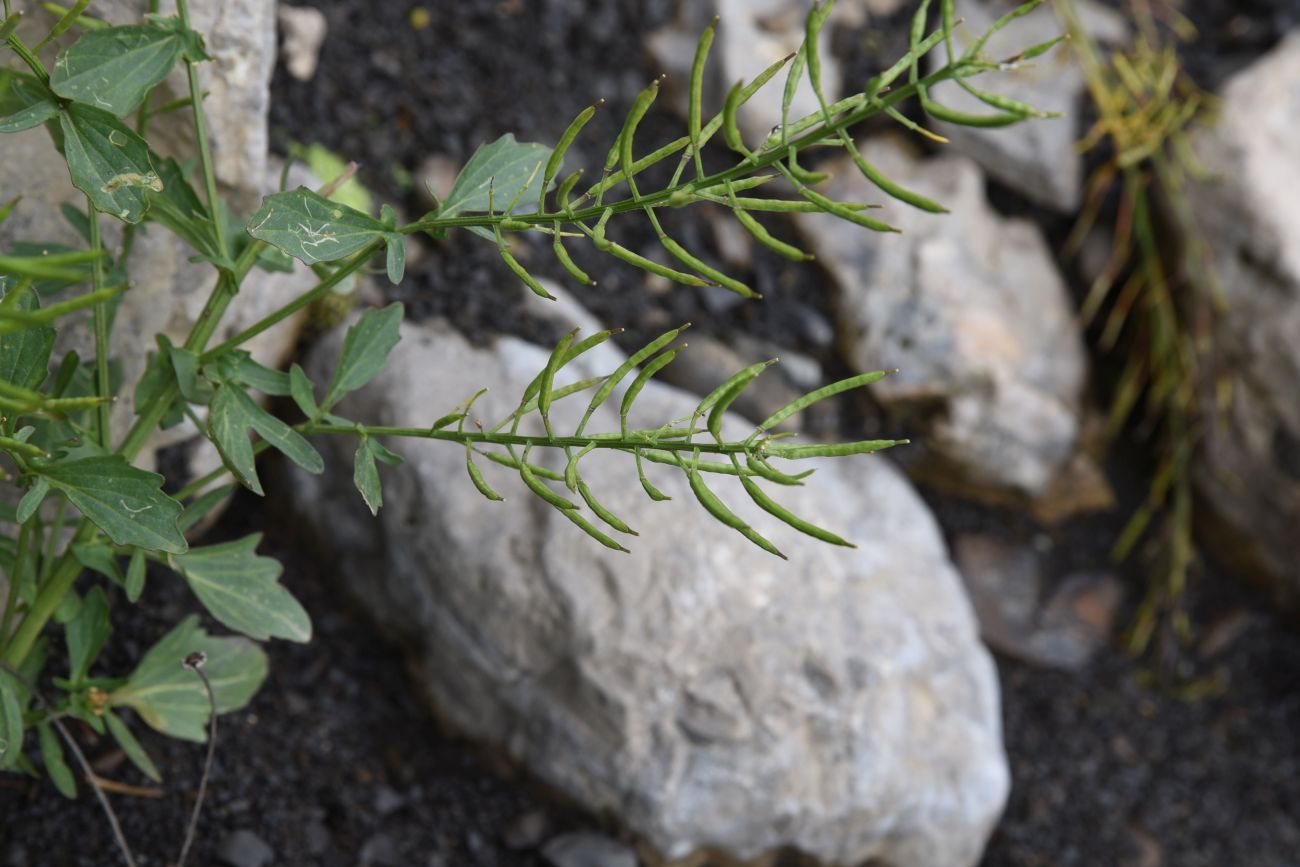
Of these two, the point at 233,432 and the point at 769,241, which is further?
the point at 233,432

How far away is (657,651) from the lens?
1.78 metres

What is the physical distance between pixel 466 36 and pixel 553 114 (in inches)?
8.9

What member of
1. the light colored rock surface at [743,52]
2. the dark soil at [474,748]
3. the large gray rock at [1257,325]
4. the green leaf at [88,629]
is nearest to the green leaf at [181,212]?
the green leaf at [88,629]

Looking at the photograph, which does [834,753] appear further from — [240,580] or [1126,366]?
[1126,366]

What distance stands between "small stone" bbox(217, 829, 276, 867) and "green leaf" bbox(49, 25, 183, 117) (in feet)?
3.25

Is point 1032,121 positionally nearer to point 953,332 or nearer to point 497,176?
point 953,332

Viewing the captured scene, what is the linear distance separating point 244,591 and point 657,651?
26.8 inches

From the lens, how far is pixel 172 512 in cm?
104

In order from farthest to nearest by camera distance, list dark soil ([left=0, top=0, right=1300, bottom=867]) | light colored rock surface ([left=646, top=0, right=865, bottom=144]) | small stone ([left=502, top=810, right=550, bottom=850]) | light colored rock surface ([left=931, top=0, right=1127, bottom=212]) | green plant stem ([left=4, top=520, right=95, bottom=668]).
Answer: light colored rock surface ([left=931, top=0, right=1127, bottom=212]), light colored rock surface ([left=646, top=0, right=865, bottom=144]), small stone ([left=502, top=810, right=550, bottom=850]), dark soil ([left=0, top=0, right=1300, bottom=867]), green plant stem ([left=4, top=520, right=95, bottom=668])

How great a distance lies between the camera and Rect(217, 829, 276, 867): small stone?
5.27ft

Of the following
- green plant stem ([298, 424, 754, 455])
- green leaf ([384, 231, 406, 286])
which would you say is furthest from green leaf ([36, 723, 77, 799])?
green leaf ([384, 231, 406, 286])

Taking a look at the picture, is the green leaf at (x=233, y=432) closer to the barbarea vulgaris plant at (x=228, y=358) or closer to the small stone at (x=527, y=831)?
the barbarea vulgaris plant at (x=228, y=358)

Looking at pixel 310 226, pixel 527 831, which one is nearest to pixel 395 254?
pixel 310 226

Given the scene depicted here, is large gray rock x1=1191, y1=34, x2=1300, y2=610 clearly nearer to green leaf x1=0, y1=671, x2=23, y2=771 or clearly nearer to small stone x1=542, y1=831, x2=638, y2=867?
small stone x1=542, y1=831, x2=638, y2=867
